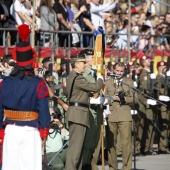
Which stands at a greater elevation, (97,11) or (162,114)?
(97,11)

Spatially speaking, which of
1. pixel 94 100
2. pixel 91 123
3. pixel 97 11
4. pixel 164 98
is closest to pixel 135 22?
pixel 97 11

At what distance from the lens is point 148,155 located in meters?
19.9

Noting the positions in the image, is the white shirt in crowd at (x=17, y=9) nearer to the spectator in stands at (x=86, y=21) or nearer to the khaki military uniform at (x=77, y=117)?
the spectator in stands at (x=86, y=21)

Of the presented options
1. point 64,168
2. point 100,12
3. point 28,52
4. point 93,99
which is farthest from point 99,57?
point 100,12

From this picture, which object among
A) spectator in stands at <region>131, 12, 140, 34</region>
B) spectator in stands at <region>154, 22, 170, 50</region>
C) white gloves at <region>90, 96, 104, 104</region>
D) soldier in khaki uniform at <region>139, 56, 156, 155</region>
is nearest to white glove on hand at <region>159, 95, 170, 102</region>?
soldier in khaki uniform at <region>139, 56, 156, 155</region>

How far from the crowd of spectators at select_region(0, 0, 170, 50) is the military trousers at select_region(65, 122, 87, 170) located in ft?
16.6

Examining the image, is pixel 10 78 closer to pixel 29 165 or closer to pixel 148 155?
pixel 29 165

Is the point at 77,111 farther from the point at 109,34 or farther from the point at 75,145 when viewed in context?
the point at 109,34

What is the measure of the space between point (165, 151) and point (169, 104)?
98 cm

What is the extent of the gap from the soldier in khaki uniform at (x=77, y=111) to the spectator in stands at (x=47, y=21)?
5.40m

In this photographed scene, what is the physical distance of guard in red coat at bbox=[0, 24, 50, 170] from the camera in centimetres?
1136

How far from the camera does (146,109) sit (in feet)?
65.7

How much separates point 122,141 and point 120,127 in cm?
23

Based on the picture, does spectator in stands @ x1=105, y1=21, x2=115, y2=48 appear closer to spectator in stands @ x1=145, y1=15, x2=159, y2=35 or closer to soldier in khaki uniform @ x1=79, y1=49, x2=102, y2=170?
spectator in stands @ x1=145, y1=15, x2=159, y2=35
